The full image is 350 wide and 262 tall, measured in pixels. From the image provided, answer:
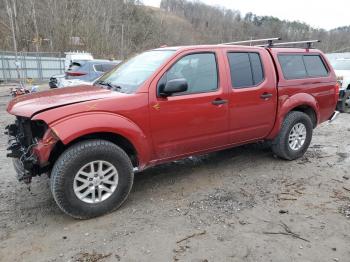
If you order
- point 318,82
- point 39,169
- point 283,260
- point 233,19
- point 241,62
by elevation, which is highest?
point 233,19

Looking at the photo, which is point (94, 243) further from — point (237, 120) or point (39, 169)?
point (237, 120)

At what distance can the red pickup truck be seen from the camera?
139 inches

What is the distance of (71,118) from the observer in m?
3.47

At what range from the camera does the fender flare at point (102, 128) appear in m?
3.40

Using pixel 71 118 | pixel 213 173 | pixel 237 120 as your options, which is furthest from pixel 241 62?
pixel 71 118

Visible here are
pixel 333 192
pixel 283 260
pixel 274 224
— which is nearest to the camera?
pixel 283 260

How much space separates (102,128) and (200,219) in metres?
1.44

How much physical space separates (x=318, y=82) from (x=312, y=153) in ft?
4.22

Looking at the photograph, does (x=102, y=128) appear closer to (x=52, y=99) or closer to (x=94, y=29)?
(x=52, y=99)

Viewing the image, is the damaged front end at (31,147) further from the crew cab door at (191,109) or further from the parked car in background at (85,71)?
the parked car in background at (85,71)

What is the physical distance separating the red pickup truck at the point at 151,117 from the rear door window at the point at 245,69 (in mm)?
15

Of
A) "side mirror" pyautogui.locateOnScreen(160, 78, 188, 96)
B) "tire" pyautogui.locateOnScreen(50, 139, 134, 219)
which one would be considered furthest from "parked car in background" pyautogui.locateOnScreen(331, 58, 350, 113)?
"tire" pyautogui.locateOnScreen(50, 139, 134, 219)

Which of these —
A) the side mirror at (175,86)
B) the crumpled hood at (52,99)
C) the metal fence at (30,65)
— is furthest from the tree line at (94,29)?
the side mirror at (175,86)

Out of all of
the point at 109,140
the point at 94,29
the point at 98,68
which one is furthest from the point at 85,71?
the point at 94,29
